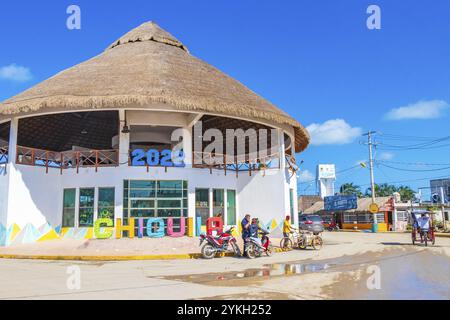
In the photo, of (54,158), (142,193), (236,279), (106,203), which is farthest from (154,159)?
(236,279)

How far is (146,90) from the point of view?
1819 centimetres

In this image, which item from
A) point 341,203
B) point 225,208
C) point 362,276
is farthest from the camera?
point 341,203

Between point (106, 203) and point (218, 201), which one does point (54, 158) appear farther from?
point (218, 201)

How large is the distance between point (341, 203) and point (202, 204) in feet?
109

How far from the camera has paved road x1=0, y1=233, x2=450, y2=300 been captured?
24.1 feet

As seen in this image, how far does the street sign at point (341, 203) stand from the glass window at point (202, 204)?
31.6m

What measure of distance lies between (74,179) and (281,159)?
34.5 feet

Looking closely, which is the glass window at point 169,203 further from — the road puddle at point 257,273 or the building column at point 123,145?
the road puddle at point 257,273

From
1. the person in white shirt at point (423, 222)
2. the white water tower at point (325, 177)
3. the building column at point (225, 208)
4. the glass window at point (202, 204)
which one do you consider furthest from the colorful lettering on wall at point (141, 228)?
the white water tower at point (325, 177)

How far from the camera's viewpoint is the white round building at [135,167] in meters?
18.3
